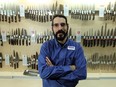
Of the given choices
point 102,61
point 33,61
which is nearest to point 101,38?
point 102,61

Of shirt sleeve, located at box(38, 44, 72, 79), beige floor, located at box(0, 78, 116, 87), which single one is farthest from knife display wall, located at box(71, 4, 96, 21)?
shirt sleeve, located at box(38, 44, 72, 79)

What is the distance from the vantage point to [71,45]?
8.85 ft

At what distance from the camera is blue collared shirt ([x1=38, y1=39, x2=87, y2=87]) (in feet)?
8.43

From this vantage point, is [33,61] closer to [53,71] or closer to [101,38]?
[101,38]

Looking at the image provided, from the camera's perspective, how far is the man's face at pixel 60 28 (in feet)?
8.75

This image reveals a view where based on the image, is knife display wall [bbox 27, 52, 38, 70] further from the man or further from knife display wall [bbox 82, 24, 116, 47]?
the man

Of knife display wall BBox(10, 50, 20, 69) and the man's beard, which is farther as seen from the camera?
knife display wall BBox(10, 50, 20, 69)

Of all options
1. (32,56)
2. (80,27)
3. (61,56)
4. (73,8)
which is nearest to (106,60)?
(80,27)

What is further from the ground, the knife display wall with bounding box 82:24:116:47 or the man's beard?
the man's beard

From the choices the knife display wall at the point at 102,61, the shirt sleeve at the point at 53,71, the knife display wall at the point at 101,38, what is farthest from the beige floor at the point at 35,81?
the shirt sleeve at the point at 53,71

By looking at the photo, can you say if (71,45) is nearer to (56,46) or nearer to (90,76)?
(56,46)

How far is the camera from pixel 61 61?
2.64 meters

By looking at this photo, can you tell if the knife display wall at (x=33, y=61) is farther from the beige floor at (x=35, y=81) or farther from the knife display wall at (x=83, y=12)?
the knife display wall at (x=83, y=12)

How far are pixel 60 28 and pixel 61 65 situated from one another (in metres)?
0.47
